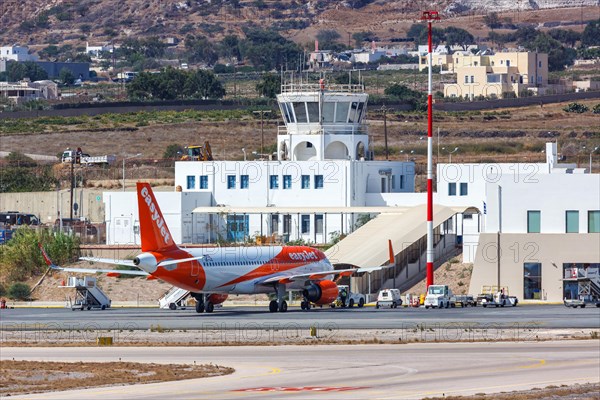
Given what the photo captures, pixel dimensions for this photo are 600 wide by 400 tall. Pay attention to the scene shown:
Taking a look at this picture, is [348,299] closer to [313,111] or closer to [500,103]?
[313,111]

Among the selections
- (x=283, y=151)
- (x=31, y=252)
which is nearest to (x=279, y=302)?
(x=31, y=252)

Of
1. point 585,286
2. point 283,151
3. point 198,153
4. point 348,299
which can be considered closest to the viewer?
point 585,286

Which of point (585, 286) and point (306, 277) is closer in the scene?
point (306, 277)

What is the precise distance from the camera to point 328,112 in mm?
102688

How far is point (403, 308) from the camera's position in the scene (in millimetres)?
75812

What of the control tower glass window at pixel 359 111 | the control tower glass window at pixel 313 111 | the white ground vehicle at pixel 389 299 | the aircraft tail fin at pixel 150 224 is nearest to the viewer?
the aircraft tail fin at pixel 150 224

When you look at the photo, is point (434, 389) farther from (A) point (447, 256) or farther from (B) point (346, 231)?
(B) point (346, 231)

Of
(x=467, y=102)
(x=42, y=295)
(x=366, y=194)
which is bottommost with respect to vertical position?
(x=42, y=295)

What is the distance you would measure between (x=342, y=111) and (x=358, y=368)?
5962cm

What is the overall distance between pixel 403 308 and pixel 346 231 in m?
23.5

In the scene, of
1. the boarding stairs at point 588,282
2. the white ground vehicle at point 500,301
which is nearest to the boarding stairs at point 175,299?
the white ground vehicle at point 500,301

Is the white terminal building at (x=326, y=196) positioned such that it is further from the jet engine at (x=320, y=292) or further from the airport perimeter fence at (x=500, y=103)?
the airport perimeter fence at (x=500, y=103)

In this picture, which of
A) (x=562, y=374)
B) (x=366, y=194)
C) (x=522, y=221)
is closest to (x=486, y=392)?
(x=562, y=374)

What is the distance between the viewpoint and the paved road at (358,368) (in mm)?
39312
